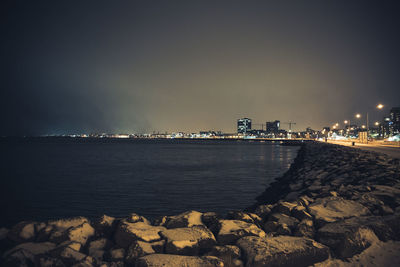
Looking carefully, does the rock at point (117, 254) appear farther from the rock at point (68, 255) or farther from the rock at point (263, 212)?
the rock at point (263, 212)

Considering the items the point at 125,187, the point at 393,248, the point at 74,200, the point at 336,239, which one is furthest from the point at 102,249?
the point at 125,187

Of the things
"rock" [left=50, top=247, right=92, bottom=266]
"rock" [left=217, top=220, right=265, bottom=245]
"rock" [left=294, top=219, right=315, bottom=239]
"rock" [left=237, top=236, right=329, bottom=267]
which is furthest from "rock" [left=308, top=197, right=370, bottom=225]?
"rock" [left=50, top=247, right=92, bottom=266]

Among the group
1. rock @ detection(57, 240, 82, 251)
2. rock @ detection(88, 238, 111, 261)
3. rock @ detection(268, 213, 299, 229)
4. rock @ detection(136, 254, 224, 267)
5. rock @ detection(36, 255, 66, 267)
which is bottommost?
rock @ detection(88, 238, 111, 261)

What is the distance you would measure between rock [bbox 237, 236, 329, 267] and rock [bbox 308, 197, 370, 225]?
1543mm

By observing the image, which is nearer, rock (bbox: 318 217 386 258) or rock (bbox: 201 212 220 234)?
rock (bbox: 318 217 386 258)

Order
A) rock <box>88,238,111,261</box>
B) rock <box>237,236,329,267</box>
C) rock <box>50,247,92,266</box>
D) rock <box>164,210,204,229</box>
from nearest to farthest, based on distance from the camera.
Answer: rock <box>237,236,329,267</box> < rock <box>50,247,92,266</box> < rock <box>88,238,111,261</box> < rock <box>164,210,204,229</box>

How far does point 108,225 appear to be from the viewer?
20.7 feet

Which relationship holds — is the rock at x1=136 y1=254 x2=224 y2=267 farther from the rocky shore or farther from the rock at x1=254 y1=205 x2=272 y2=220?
the rock at x1=254 y1=205 x2=272 y2=220

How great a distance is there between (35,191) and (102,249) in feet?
63.6

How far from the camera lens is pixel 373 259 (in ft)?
15.6

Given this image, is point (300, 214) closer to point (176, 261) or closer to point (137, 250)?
point (176, 261)

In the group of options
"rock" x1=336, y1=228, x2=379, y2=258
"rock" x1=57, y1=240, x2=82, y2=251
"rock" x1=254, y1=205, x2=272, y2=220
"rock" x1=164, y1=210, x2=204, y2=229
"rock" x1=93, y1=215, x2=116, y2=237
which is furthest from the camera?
"rock" x1=254, y1=205, x2=272, y2=220

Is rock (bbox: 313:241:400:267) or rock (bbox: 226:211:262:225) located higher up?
rock (bbox: 226:211:262:225)

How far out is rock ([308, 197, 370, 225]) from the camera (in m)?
6.46
